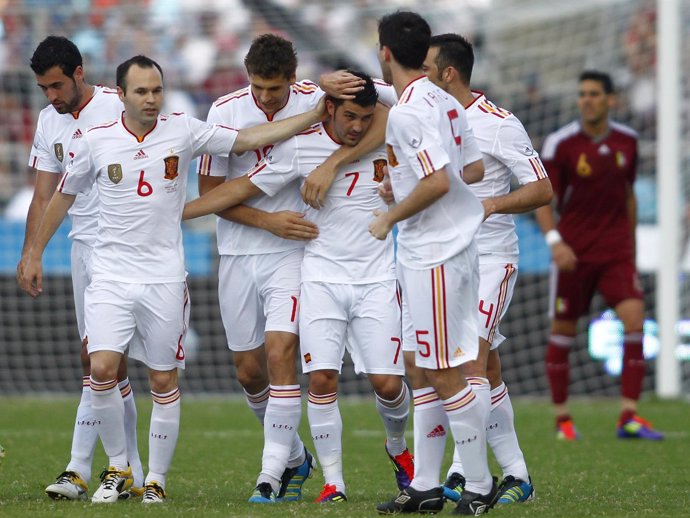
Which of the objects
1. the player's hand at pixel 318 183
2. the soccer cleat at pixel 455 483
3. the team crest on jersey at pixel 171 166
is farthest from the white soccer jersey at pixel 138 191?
the soccer cleat at pixel 455 483

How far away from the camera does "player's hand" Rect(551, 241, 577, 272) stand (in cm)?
958

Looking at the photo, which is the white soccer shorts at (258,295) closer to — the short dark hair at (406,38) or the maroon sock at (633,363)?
the short dark hair at (406,38)

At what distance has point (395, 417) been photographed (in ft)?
21.9

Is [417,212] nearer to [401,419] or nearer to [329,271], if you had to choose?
[329,271]

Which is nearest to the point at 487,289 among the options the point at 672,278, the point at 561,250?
the point at 561,250

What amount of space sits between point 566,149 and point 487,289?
12.4 ft

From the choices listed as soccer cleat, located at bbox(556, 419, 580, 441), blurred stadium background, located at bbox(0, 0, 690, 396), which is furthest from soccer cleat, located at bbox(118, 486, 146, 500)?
blurred stadium background, located at bbox(0, 0, 690, 396)

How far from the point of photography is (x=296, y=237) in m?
6.57

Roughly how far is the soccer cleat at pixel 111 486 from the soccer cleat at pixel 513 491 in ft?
6.10

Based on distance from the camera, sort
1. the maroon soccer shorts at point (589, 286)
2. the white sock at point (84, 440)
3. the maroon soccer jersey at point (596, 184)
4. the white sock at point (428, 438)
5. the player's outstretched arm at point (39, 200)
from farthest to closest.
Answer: the maroon soccer jersey at point (596, 184) → the maroon soccer shorts at point (589, 286) → the player's outstretched arm at point (39, 200) → the white sock at point (84, 440) → the white sock at point (428, 438)

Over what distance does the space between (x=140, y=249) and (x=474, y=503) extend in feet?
6.72

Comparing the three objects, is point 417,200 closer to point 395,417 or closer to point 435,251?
point 435,251

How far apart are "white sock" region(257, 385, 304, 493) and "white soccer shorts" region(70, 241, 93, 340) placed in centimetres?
118

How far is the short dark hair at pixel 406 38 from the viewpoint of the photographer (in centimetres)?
565
